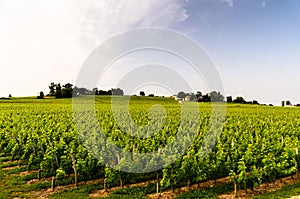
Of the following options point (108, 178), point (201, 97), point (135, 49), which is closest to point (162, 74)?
point (135, 49)

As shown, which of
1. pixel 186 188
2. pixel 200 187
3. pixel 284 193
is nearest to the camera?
pixel 284 193

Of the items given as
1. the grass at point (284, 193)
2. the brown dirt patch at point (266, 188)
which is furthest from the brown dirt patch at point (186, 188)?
the grass at point (284, 193)

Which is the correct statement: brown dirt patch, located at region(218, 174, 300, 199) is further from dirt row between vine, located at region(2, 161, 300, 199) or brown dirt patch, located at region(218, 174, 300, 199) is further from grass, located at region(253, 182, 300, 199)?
grass, located at region(253, 182, 300, 199)

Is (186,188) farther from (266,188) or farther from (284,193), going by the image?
(284,193)

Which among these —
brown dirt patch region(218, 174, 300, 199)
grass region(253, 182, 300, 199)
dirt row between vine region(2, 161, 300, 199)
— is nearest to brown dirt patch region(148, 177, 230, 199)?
dirt row between vine region(2, 161, 300, 199)

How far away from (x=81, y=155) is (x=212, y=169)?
17.6 feet

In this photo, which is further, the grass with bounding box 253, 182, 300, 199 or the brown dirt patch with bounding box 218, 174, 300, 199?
the brown dirt patch with bounding box 218, 174, 300, 199

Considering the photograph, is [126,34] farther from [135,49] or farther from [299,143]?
[299,143]

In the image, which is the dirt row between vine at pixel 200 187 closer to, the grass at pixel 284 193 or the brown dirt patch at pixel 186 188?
the brown dirt patch at pixel 186 188

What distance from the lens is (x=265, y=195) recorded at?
10977 mm

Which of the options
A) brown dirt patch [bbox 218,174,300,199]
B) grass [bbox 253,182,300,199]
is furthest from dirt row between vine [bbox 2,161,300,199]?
grass [bbox 253,182,300,199]

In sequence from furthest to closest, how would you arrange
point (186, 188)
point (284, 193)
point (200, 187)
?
point (200, 187), point (186, 188), point (284, 193)

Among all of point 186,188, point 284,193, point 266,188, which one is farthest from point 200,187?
point 284,193

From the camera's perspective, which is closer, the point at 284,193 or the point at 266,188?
the point at 284,193
